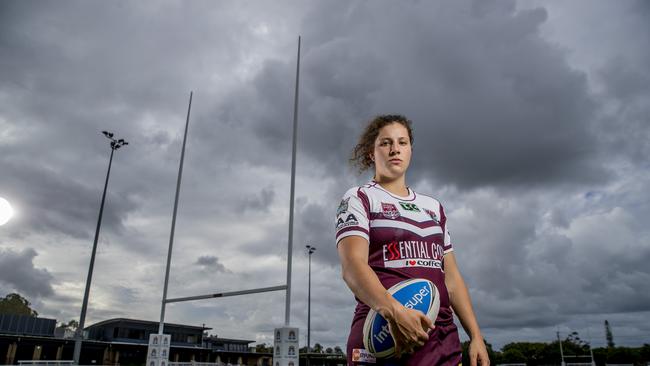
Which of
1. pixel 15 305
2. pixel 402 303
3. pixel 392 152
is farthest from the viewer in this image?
pixel 15 305

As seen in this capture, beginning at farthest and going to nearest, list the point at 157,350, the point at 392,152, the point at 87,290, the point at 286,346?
the point at 87,290 < the point at 157,350 < the point at 286,346 < the point at 392,152

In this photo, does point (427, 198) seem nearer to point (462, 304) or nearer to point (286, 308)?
point (462, 304)

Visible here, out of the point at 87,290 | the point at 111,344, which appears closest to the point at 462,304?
the point at 87,290

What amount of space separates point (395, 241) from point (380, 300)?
38 cm

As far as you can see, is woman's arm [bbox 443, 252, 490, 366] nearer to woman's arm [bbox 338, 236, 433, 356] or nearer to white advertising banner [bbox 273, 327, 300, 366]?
woman's arm [bbox 338, 236, 433, 356]

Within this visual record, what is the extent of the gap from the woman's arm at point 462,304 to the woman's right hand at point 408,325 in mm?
633

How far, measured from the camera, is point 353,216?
1852 millimetres

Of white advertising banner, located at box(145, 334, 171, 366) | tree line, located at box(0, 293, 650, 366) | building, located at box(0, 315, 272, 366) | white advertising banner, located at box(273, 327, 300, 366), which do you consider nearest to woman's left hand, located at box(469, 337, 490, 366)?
white advertising banner, located at box(273, 327, 300, 366)

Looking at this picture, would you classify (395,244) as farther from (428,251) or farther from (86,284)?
(86,284)

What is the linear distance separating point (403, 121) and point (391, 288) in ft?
3.31

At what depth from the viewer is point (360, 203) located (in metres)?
1.91

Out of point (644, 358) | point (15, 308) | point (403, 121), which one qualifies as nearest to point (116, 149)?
point (403, 121)

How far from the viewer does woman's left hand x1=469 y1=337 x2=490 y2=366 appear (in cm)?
191

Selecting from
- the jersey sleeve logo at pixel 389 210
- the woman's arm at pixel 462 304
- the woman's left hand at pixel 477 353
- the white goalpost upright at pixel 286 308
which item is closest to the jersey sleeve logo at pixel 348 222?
the jersey sleeve logo at pixel 389 210
